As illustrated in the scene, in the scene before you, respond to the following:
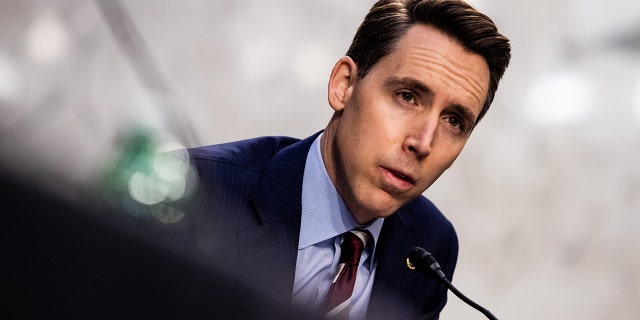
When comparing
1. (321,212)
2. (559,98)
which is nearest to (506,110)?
(559,98)

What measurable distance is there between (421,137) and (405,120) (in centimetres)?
3

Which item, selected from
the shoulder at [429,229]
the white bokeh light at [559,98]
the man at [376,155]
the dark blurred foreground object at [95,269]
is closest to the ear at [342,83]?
the man at [376,155]

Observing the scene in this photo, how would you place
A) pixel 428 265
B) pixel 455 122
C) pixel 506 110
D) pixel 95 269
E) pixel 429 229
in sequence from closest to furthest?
pixel 95 269
pixel 428 265
pixel 455 122
pixel 429 229
pixel 506 110

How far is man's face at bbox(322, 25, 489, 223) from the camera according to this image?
3.15ft

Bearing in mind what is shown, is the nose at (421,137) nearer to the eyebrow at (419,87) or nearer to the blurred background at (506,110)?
the eyebrow at (419,87)

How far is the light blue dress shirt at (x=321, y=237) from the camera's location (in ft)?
3.40

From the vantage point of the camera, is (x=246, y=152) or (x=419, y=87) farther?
(x=246, y=152)

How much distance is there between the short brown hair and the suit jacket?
0.59ft

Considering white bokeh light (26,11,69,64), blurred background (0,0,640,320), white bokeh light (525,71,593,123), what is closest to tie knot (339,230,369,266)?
blurred background (0,0,640,320)

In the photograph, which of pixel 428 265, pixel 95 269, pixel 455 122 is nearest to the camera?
pixel 95 269

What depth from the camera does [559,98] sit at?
1.77 m

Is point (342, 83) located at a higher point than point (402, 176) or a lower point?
higher

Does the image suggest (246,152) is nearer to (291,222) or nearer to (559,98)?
(291,222)

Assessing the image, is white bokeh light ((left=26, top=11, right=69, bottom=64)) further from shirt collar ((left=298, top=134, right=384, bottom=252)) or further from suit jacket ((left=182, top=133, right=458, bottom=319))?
shirt collar ((left=298, top=134, right=384, bottom=252))
